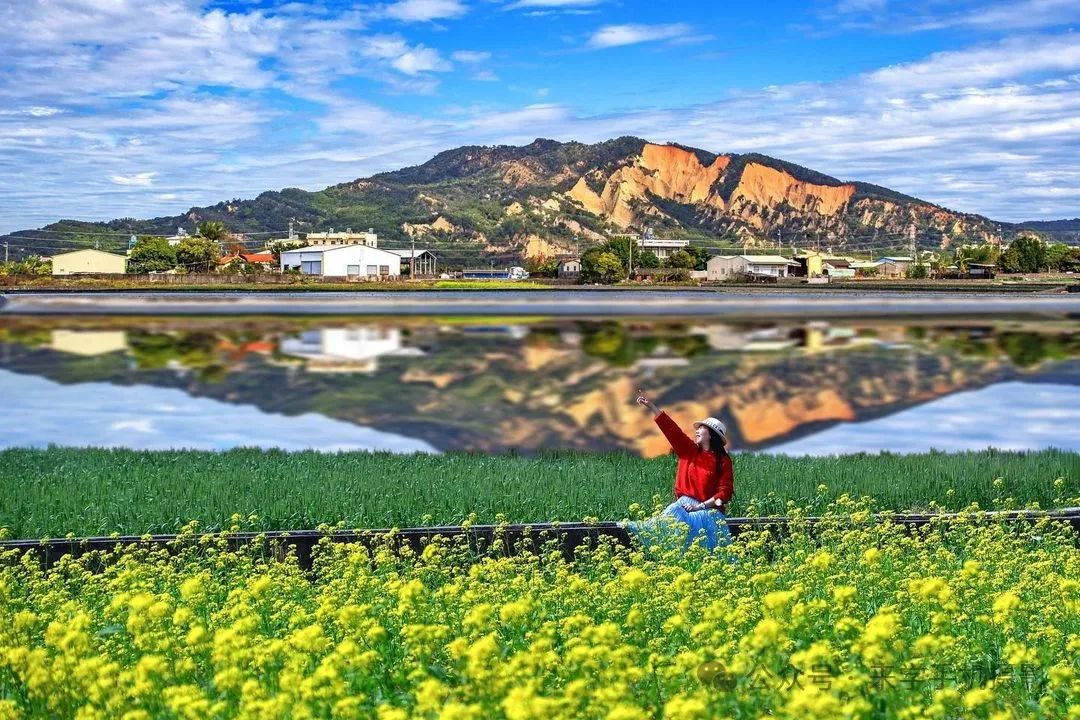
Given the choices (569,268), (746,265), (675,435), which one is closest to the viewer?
(675,435)

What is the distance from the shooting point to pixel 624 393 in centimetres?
2306

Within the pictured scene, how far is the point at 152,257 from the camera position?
7669cm

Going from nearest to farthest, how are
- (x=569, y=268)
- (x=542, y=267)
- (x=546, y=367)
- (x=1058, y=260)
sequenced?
1. (x=546, y=367)
2. (x=1058, y=260)
3. (x=569, y=268)
4. (x=542, y=267)

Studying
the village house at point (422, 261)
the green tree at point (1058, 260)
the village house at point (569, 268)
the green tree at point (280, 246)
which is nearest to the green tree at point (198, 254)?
the green tree at point (280, 246)

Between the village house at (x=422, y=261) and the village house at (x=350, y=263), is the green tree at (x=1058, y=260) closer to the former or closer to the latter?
the village house at (x=422, y=261)

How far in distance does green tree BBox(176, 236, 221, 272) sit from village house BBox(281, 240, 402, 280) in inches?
292

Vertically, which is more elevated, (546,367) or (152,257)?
(152,257)

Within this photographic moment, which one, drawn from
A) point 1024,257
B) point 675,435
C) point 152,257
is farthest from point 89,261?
point 675,435

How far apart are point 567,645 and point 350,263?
56624 millimetres

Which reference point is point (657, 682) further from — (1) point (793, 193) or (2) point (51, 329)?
(1) point (793, 193)

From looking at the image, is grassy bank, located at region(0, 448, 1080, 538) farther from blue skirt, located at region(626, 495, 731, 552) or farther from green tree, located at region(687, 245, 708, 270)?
green tree, located at region(687, 245, 708, 270)

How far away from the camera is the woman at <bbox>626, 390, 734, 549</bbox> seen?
1153 cm

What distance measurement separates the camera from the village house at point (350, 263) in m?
60.4

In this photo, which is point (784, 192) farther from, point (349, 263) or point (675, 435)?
point (675, 435)
